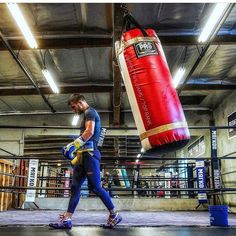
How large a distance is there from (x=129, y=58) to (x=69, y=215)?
157 cm

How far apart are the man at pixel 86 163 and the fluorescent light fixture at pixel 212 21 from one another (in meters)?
2.93

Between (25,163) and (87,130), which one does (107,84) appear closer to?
(25,163)

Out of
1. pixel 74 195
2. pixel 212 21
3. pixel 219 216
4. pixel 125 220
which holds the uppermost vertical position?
pixel 212 21

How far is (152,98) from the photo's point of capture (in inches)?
81.5

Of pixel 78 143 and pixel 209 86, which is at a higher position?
pixel 209 86

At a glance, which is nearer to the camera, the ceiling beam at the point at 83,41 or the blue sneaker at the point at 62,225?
the blue sneaker at the point at 62,225

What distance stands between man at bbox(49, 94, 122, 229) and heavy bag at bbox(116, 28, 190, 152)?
2.93 feet

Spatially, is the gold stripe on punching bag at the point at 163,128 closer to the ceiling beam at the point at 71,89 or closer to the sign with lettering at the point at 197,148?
the ceiling beam at the point at 71,89

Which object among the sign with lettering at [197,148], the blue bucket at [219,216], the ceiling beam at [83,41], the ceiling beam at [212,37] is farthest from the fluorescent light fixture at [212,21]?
the sign with lettering at [197,148]

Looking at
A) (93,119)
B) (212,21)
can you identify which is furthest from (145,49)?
(212,21)

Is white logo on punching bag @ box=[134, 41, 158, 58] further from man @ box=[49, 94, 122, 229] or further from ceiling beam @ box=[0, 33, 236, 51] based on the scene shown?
ceiling beam @ box=[0, 33, 236, 51]

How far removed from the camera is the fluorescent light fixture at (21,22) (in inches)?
189

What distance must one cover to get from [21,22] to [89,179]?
10.7ft

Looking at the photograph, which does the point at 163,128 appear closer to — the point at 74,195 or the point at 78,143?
the point at 78,143
